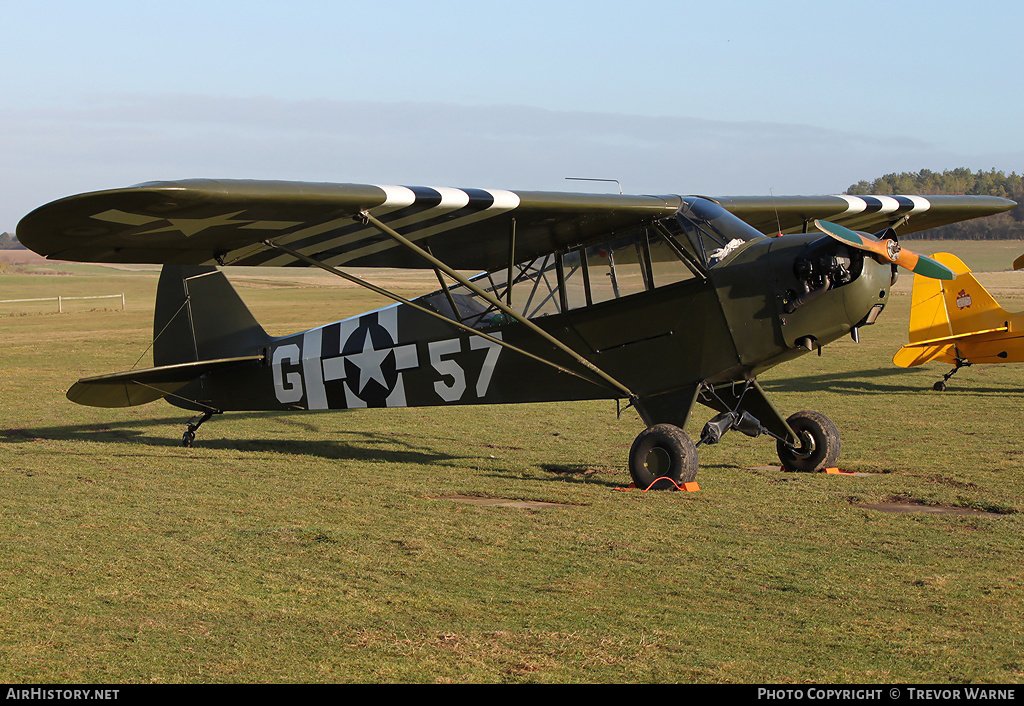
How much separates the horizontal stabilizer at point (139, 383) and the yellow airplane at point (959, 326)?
1103 centimetres

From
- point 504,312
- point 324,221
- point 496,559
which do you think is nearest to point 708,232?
point 504,312

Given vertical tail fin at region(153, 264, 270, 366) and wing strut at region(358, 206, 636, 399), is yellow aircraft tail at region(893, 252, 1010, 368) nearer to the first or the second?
wing strut at region(358, 206, 636, 399)

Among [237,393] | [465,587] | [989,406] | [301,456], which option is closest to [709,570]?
[465,587]

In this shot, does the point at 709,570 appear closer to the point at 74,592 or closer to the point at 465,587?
the point at 465,587

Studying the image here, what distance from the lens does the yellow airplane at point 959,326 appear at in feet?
53.5

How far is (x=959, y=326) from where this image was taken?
1670cm

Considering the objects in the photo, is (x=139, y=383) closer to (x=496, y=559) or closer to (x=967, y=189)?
(x=496, y=559)

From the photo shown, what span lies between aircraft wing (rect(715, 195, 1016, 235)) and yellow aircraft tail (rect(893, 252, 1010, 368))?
11.6ft

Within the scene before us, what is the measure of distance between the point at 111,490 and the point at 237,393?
336 centimetres

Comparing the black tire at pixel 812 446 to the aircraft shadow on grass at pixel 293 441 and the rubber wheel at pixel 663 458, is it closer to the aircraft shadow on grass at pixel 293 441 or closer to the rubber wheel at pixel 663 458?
the rubber wheel at pixel 663 458

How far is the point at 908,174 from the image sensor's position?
129 meters

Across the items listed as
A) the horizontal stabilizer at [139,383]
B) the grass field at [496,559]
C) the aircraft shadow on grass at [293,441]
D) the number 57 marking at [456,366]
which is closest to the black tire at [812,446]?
the grass field at [496,559]

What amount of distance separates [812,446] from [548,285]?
294 centimetres

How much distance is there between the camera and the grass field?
14.5 feet
